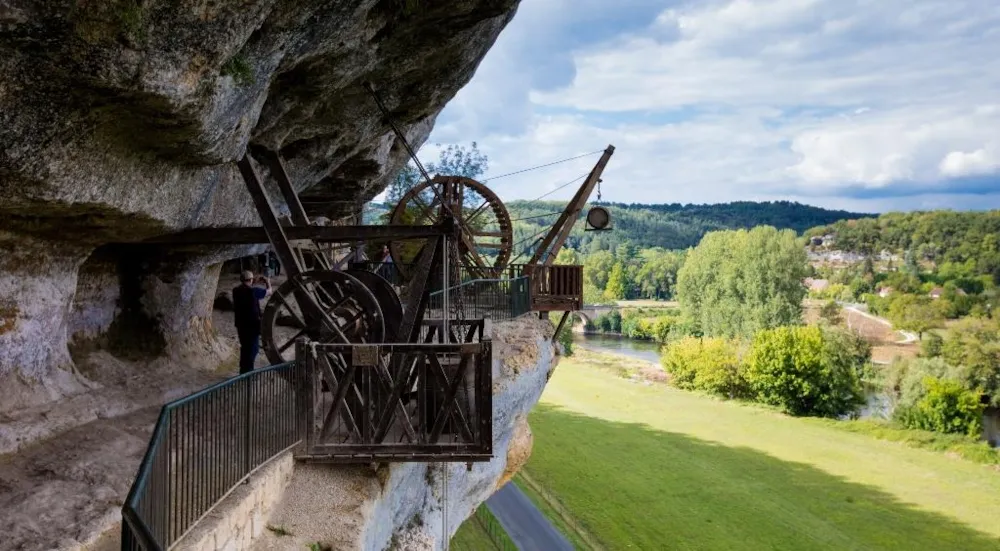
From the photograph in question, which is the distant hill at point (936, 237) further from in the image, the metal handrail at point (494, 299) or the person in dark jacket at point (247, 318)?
the person in dark jacket at point (247, 318)

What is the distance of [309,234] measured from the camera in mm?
8859

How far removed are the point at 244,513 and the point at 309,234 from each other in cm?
400

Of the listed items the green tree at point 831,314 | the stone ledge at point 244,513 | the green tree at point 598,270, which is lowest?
the green tree at point 831,314

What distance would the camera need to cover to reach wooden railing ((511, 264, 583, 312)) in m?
17.6

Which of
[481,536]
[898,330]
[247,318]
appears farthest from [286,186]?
[898,330]

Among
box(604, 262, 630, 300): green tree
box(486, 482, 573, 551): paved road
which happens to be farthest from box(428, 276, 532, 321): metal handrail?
box(604, 262, 630, 300): green tree

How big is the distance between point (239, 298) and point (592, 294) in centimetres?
10007

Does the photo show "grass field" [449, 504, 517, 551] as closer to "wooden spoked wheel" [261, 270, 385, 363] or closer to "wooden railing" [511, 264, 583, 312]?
"wooden railing" [511, 264, 583, 312]

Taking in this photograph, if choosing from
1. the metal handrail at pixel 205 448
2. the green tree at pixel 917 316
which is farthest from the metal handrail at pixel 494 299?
the green tree at pixel 917 316

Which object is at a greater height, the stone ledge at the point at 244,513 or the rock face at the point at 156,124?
the rock face at the point at 156,124

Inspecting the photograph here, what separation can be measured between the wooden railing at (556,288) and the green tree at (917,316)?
2713 inches

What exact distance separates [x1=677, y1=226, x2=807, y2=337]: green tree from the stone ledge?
195 feet

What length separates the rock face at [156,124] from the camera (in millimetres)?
5043

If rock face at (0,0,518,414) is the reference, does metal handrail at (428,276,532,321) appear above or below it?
below
